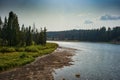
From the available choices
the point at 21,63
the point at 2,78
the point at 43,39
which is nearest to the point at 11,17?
the point at 43,39

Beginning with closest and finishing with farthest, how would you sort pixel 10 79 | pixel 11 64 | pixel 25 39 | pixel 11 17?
pixel 10 79 → pixel 11 64 → pixel 11 17 → pixel 25 39

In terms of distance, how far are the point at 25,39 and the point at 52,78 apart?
85215 mm

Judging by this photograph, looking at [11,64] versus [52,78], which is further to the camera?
[11,64]

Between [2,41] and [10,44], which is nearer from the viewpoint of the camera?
[10,44]

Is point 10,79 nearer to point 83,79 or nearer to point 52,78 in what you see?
point 52,78

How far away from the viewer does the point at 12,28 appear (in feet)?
318

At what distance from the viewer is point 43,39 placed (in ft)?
408

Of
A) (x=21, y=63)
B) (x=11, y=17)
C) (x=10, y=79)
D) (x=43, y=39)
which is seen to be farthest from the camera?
(x=43, y=39)

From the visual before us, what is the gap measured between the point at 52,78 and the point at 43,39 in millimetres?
93757

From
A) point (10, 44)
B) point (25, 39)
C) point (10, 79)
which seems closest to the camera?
point (10, 79)

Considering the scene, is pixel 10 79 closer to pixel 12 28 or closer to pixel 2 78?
pixel 2 78

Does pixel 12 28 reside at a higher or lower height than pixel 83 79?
higher

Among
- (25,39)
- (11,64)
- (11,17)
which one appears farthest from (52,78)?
(25,39)

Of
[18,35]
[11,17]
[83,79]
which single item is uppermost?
[11,17]
